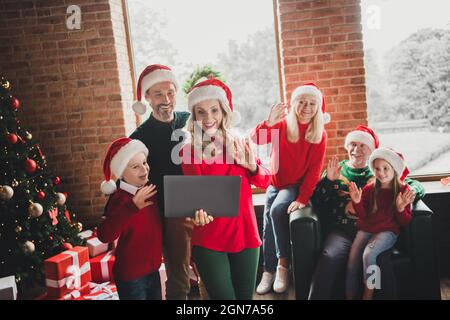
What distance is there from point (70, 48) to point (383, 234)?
8.42 ft

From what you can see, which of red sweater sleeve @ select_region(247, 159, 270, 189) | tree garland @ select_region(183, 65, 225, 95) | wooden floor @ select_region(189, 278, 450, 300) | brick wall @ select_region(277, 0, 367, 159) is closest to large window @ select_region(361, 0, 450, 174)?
brick wall @ select_region(277, 0, 367, 159)

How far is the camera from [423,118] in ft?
10.1

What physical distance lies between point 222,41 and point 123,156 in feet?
5.32

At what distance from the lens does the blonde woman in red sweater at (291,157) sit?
2434mm

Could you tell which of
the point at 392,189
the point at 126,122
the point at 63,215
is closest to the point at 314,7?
the point at 392,189

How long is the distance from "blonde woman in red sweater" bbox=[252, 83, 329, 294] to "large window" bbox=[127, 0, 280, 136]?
703 mm

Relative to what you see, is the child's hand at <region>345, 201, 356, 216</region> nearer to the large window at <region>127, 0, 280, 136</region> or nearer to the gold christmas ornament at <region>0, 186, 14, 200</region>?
the large window at <region>127, 0, 280, 136</region>

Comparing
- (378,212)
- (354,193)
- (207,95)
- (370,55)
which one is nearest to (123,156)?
(207,95)

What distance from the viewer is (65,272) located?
2.52 metres

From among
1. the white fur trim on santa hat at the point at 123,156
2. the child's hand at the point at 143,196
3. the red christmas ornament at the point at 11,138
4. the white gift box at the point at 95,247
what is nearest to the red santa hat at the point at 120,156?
the white fur trim on santa hat at the point at 123,156

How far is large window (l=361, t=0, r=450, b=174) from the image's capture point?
2.94 metres

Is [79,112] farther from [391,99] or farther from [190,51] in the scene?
[391,99]

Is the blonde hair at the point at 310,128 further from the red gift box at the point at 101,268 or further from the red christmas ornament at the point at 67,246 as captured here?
the red christmas ornament at the point at 67,246

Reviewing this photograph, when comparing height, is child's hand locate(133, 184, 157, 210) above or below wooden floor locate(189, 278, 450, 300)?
above
